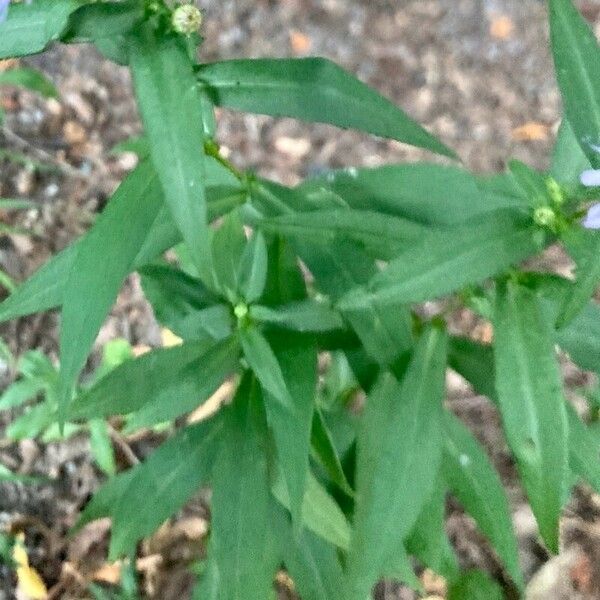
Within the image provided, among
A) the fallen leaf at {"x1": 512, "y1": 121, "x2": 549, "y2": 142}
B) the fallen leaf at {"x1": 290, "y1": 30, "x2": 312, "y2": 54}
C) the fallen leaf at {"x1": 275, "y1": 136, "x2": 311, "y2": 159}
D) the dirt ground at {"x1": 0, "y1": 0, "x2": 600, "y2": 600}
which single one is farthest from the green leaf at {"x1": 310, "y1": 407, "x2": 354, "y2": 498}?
the fallen leaf at {"x1": 290, "y1": 30, "x2": 312, "y2": 54}

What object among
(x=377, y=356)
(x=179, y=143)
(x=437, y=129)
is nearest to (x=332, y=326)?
(x=377, y=356)

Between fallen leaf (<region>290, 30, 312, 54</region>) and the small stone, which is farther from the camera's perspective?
fallen leaf (<region>290, 30, 312, 54</region>)

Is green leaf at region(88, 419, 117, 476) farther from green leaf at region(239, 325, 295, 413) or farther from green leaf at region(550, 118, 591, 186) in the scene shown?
green leaf at region(550, 118, 591, 186)

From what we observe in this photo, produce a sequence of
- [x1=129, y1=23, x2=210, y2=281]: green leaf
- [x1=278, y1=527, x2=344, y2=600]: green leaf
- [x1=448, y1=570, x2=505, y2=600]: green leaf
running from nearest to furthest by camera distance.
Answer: [x1=129, y1=23, x2=210, y2=281]: green leaf
[x1=278, y1=527, x2=344, y2=600]: green leaf
[x1=448, y1=570, x2=505, y2=600]: green leaf

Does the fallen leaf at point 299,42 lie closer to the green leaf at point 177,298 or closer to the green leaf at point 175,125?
the green leaf at point 177,298

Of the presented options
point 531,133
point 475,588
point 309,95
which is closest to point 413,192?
point 309,95
